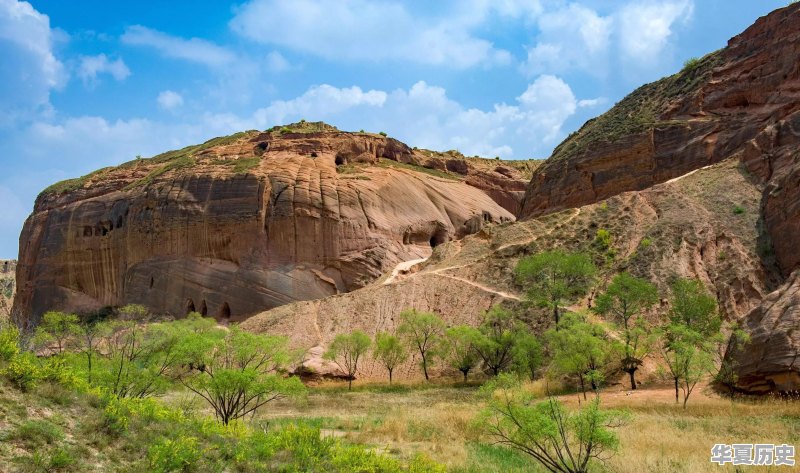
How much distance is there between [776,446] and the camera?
1101 centimetres

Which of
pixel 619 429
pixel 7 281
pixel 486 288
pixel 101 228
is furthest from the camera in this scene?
pixel 7 281

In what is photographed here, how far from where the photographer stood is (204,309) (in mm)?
52031

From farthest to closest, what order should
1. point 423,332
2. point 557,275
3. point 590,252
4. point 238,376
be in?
point 590,252 < point 423,332 < point 557,275 < point 238,376

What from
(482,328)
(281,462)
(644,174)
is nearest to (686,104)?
(644,174)

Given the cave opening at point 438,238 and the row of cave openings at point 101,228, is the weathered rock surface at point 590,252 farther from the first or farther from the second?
the row of cave openings at point 101,228

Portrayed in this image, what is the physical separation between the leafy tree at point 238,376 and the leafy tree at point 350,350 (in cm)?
932

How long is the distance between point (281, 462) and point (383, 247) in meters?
44.3

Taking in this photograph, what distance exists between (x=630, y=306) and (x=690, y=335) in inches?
323

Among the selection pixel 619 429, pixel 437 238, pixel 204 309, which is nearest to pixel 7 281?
pixel 204 309

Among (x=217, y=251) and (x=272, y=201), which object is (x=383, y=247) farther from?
(x=217, y=251)

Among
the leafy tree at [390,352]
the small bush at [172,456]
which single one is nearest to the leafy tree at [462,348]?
the leafy tree at [390,352]

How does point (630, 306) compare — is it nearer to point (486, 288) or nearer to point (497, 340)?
point (497, 340)

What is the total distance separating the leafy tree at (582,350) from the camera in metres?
23.1

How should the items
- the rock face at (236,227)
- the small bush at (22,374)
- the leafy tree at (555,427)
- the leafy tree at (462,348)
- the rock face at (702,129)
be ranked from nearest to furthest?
the small bush at (22,374) < the leafy tree at (555,427) < the leafy tree at (462,348) < the rock face at (702,129) < the rock face at (236,227)
